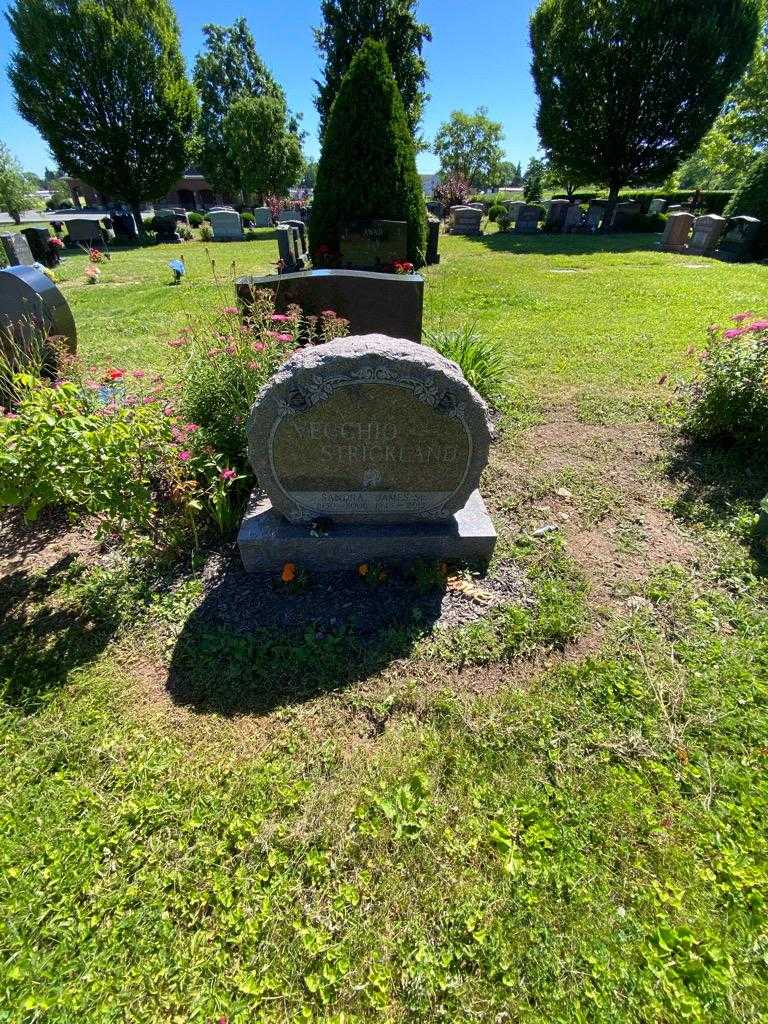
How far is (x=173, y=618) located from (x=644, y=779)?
8.95ft

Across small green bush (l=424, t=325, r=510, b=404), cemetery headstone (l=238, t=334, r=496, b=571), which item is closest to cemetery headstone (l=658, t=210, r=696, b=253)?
small green bush (l=424, t=325, r=510, b=404)

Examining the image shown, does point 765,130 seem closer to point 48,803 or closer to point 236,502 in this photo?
point 236,502

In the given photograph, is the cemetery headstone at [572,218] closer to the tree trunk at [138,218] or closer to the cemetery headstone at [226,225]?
the cemetery headstone at [226,225]

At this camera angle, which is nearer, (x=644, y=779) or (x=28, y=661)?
(x=644, y=779)

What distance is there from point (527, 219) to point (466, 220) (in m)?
3.23

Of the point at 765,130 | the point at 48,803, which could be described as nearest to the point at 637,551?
the point at 48,803

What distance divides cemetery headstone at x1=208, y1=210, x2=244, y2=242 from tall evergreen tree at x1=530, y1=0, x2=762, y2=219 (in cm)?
1537

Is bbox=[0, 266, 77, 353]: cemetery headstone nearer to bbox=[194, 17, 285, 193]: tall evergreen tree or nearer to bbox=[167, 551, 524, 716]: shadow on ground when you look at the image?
bbox=[167, 551, 524, 716]: shadow on ground

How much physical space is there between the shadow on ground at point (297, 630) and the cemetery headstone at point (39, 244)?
18.0m

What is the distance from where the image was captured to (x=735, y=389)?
4230 mm

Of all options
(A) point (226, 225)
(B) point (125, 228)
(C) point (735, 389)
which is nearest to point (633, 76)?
(A) point (226, 225)

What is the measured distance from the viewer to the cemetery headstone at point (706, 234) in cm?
1464

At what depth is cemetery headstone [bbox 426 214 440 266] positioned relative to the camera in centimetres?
1375

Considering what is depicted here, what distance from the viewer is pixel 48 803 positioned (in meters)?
2.15
